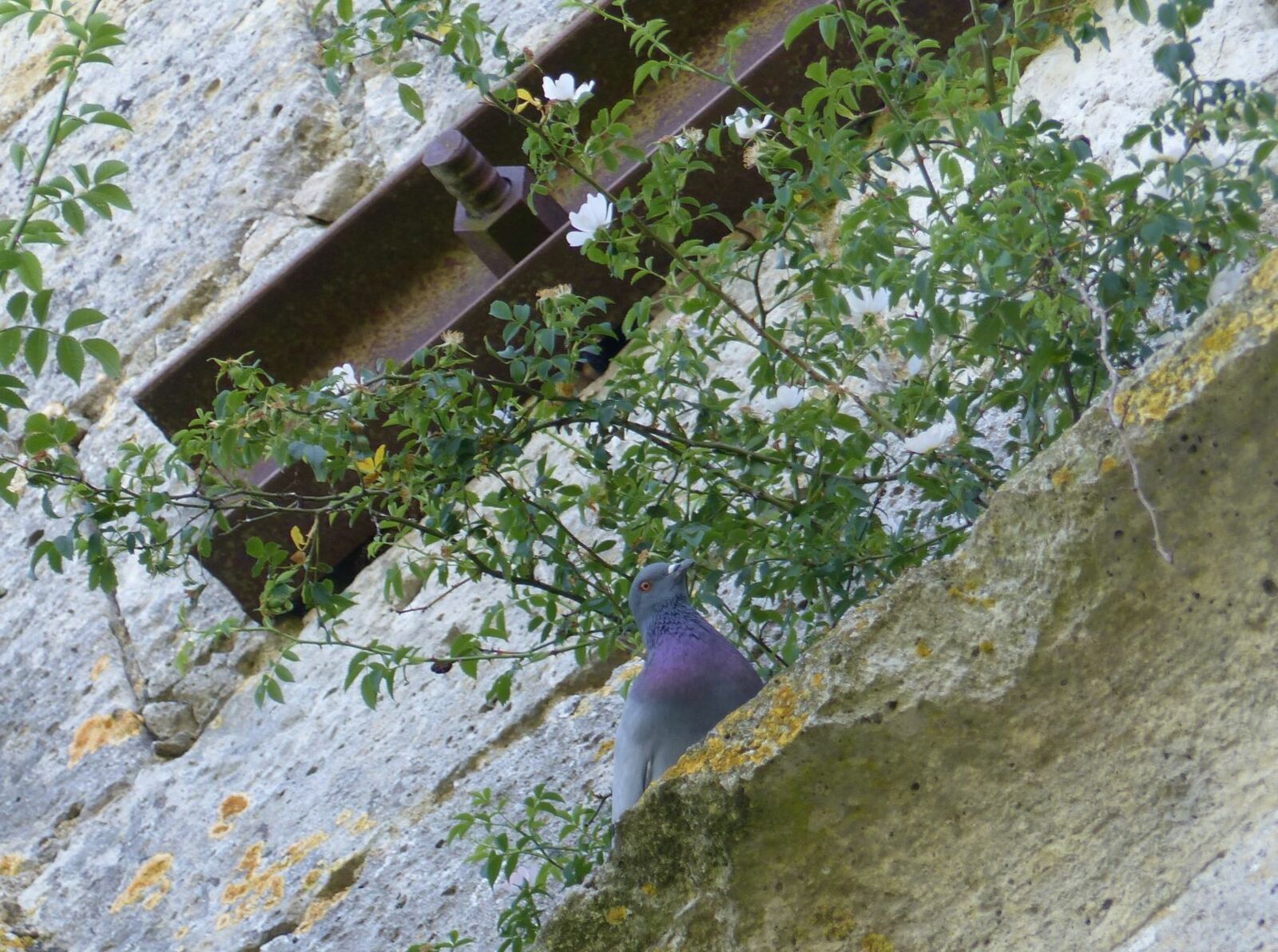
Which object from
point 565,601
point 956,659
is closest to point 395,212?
point 565,601

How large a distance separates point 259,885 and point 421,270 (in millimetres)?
1388

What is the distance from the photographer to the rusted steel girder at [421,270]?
10.1 feet

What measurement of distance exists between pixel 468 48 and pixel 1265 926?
145 cm

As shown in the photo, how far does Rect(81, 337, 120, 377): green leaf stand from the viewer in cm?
185

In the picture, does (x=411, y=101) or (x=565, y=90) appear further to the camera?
(x=411, y=101)

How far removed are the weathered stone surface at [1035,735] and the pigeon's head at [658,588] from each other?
557 millimetres

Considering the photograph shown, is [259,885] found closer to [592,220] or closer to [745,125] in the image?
[592,220]

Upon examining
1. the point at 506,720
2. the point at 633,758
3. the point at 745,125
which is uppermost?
the point at 745,125

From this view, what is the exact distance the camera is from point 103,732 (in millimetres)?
3270

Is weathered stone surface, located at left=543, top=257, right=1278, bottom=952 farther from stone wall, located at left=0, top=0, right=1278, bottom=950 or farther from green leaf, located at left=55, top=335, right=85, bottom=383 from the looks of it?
green leaf, located at left=55, top=335, right=85, bottom=383

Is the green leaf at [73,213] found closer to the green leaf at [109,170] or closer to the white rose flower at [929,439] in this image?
the green leaf at [109,170]

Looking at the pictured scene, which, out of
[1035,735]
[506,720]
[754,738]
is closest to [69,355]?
[754,738]

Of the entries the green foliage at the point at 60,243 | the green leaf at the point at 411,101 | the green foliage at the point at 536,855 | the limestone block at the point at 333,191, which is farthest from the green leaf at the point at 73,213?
the limestone block at the point at 333,191

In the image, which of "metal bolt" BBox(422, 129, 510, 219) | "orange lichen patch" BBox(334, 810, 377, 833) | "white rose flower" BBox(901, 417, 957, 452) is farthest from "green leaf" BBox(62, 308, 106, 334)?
"metal bolt" BBox(422, 129, 510, 219)
